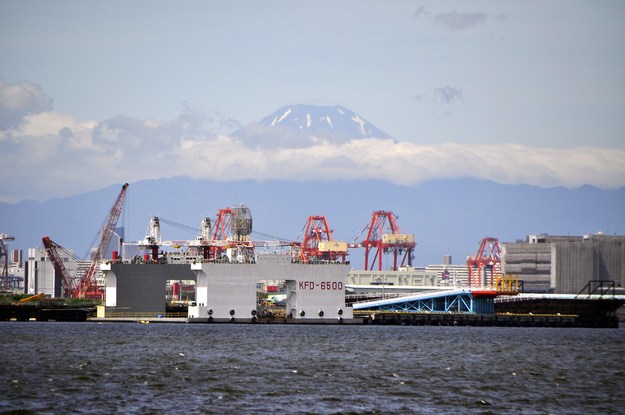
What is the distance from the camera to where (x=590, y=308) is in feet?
527

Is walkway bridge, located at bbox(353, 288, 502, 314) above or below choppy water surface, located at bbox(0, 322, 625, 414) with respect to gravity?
above

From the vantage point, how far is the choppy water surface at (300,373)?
58125mm

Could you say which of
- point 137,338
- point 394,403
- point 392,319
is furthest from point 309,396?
point 392,319

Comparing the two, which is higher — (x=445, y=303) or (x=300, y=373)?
(x=445, y=303)

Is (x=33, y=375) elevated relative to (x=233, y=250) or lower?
lower

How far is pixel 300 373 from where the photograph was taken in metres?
73.6

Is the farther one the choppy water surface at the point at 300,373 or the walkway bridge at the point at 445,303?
the walkway bridge at the point at 445,303

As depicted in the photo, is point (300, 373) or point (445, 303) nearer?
point (300, 373)

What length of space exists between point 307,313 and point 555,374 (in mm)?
62186

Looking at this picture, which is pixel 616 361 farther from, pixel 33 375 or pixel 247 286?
pixel 247 286

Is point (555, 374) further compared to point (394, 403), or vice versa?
point (555, 374)

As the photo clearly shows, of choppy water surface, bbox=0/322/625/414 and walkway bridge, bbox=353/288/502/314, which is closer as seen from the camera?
choppy water surface, bbox=0/322/625/414

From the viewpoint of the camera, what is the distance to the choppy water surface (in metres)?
58.1

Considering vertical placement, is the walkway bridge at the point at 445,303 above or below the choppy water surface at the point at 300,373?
above
